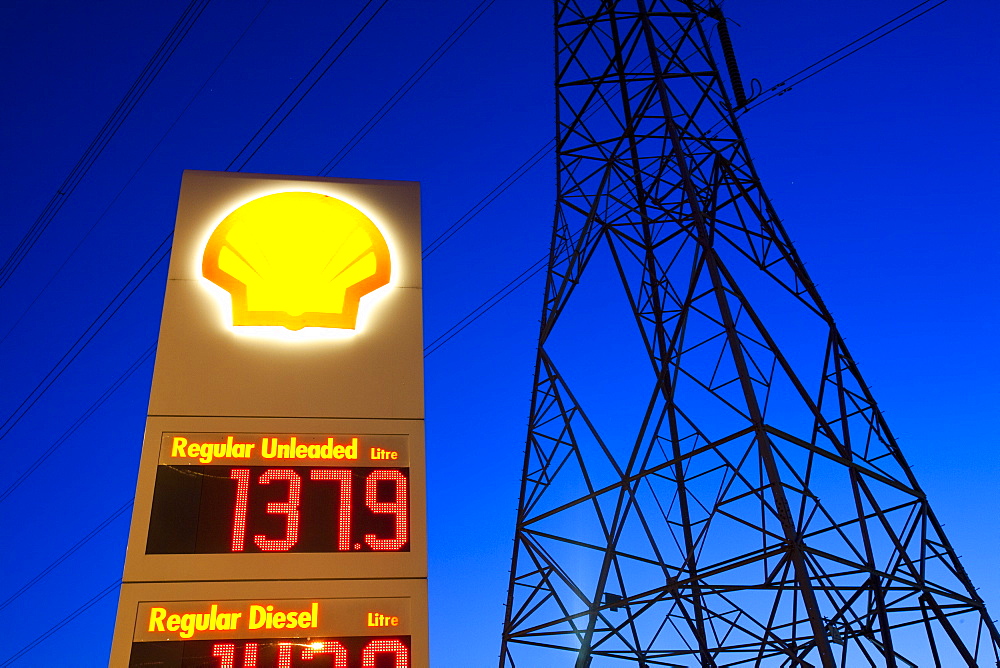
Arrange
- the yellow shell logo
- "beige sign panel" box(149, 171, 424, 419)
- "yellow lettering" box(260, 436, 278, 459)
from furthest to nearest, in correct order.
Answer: the yellow shell logo < "beige sign panel" box(149, 171, 424, 419) < "yellow lettering" box(260, 436, 278, 459)

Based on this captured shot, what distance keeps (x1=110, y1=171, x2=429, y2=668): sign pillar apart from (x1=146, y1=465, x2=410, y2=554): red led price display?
15 mm

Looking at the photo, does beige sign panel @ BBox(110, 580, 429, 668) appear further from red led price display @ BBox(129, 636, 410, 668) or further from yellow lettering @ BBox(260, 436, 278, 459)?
yellow lettering @ BBox(260, 436, 278, 459)

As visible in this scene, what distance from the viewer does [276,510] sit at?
29.8 ft

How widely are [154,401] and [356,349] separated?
237 cm

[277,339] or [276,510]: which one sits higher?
[277,339]

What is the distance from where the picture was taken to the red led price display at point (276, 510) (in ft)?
29.3

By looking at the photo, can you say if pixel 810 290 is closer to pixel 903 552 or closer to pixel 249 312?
pixel 903 552

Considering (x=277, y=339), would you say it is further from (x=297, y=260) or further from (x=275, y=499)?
(x=275, y=499)

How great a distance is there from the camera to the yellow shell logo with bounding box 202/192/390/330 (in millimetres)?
11117

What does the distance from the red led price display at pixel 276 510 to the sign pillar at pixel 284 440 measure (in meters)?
0.01

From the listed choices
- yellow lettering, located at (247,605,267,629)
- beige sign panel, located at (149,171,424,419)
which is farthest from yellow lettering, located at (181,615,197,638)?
beige sign panel, located at (149,171,424,419)

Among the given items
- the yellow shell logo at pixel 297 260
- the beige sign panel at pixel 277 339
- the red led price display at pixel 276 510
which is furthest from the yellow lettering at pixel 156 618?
the yellow shell logo at pixel 297 260

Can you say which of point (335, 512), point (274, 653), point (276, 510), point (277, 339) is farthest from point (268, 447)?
point (274, 653)

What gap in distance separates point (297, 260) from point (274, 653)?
16.1ft
